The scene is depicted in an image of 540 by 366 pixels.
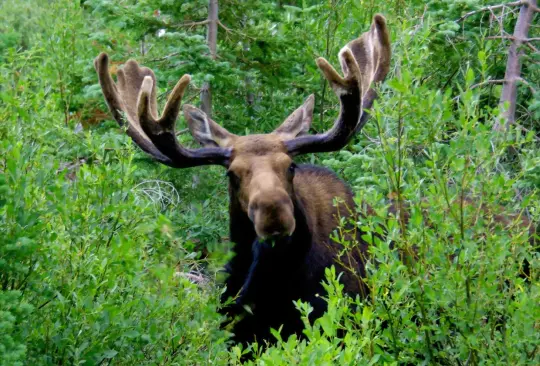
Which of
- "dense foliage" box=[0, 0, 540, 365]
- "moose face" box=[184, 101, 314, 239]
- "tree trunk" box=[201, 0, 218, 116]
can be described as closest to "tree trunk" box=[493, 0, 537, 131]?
"moose face" box=[184, 101, 314, 239]

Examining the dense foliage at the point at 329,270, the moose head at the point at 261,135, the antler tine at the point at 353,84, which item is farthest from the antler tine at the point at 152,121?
the dense foliage at the point at 329,270

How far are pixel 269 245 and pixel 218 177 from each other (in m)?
2.58

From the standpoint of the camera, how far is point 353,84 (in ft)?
21.1

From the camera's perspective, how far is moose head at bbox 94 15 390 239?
6119 mm

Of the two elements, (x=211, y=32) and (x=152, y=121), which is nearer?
(x=152, y=121)

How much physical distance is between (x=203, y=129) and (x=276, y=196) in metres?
1.42

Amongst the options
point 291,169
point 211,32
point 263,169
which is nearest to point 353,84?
point 291,169

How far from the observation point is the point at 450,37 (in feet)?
28.5

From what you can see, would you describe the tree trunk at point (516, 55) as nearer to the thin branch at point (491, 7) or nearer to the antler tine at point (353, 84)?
the thin branch at point (491, 7)

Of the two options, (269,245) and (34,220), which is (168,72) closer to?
(269,245)

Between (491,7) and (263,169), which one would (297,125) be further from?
(491,7)

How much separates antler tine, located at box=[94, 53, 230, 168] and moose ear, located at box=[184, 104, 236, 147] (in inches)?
7.5

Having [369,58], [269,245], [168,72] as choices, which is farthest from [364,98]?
[168,72]

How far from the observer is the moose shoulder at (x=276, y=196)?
627 centimetres
